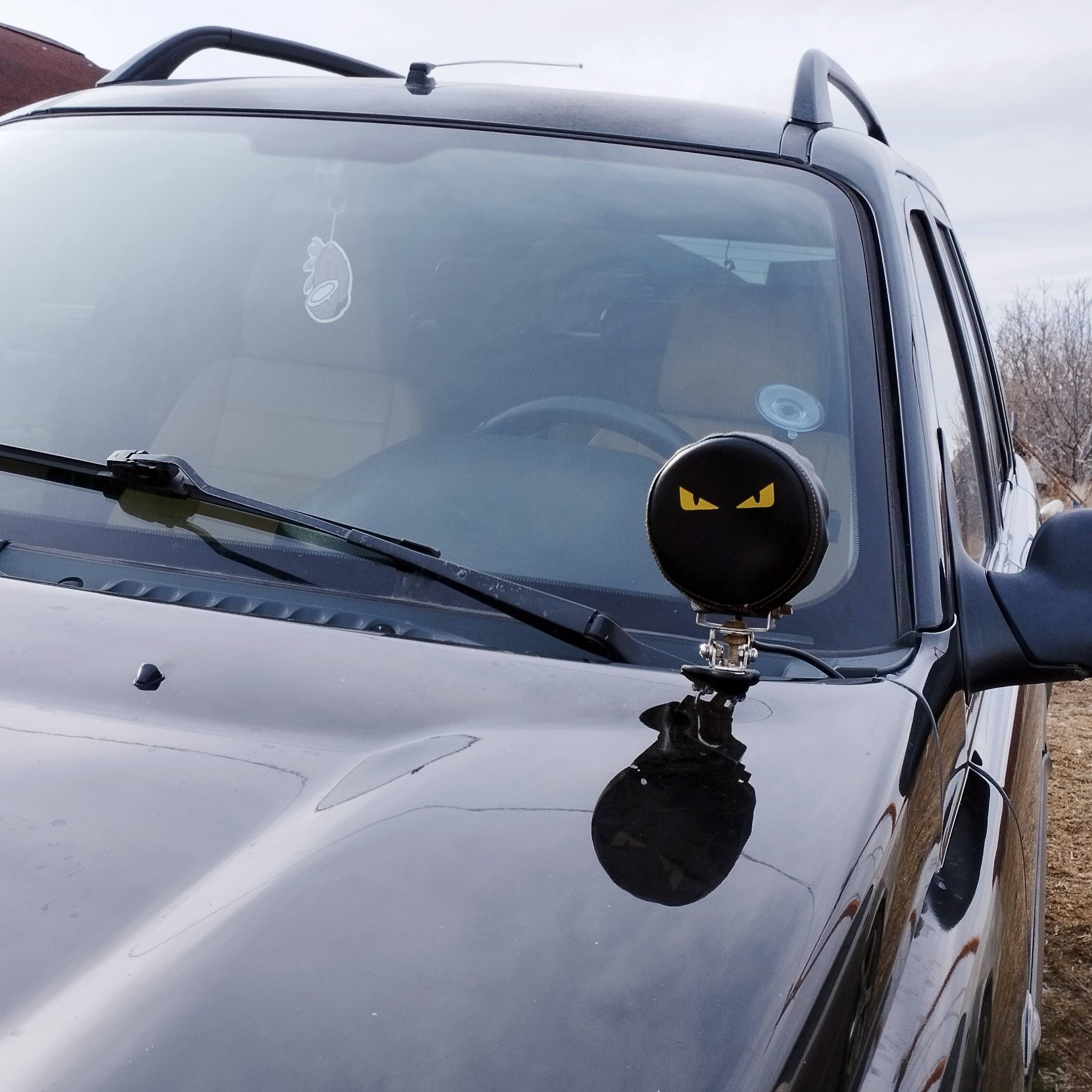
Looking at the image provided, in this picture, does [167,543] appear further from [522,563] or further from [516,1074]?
[516,1074]

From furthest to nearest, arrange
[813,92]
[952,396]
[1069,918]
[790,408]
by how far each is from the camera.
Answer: [1069,918]
[952,396]
[813,92]
[790,408]

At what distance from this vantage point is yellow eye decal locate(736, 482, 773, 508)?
120 centimetres

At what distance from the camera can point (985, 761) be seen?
1.75 metres

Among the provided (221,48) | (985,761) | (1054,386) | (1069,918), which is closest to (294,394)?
(985,761)

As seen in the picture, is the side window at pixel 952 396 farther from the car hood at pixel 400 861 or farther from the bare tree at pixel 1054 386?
the bare tree at pixel 1054 386

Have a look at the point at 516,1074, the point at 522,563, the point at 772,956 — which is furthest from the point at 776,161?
the point at 516,1074

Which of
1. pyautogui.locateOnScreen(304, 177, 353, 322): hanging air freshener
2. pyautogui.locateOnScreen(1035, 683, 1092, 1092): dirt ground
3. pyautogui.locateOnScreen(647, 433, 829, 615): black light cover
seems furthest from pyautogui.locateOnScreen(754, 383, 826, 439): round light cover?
pyautogui.locateOnScreen(1035, 683, 1092, 1092): dirt ground

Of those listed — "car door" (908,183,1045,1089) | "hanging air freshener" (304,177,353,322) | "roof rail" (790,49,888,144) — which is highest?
"roof rail" (790,49,888,144)

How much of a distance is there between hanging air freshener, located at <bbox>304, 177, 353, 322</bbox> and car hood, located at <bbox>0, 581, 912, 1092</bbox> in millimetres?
614

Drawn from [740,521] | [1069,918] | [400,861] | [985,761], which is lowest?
[1069,918]

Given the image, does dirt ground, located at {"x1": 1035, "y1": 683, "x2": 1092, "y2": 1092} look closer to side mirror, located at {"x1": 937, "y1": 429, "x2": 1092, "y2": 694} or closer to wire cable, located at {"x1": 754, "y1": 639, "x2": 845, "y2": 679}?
side mirror, located at {"x1": 937, "y1": 429, "x2": 1092, "y2": 694}

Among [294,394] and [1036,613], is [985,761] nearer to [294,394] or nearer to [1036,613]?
[1036,613]

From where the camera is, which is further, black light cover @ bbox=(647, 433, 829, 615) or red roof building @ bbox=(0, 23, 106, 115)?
red roof building @ bbox=(0, 23, 106, 115)

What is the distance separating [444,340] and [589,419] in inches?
9.4
